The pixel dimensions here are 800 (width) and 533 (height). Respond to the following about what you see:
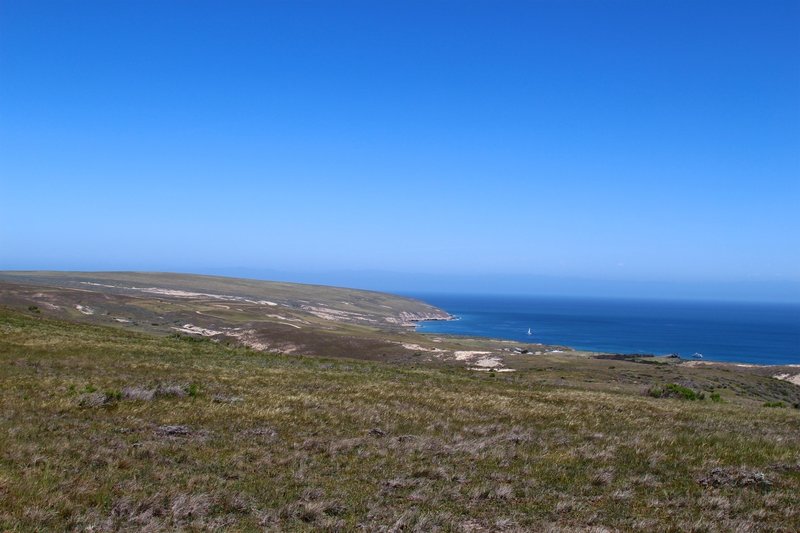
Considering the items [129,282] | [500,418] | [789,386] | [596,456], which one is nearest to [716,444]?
[596,456]

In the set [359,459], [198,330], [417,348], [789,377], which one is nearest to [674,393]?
[359,459]

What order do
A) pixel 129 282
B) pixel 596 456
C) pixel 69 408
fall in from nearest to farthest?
1. pixel 596 456
2. pixel 69 408
3. pixel 129 282

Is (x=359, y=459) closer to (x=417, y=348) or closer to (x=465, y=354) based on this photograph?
(x=465, y=354)

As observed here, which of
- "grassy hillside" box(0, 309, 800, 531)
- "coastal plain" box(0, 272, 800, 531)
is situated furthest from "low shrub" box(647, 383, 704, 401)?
"grassy hillside" box(0, 309, 800, 531)

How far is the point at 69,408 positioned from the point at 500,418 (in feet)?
47.2

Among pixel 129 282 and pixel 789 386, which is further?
pixel 129 282

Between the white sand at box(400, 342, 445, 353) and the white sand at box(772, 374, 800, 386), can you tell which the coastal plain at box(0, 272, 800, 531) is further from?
the white sand at box(772, 374, 800, 386)

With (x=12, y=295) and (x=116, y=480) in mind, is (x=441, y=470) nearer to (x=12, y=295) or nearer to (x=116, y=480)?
(x=116, y=480)

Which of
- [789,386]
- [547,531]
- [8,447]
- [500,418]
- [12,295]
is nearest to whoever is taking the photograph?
[547,531]

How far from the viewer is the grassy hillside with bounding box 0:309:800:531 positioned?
1001 cm

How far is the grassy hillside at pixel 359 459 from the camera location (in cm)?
1001

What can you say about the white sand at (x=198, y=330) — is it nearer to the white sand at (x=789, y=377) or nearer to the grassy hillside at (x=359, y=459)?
the grassy hillside at (x=359, y=459)

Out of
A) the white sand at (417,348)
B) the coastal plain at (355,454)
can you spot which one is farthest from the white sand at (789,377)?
the coastal plain at (355,454)

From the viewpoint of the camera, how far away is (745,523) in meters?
10.4
